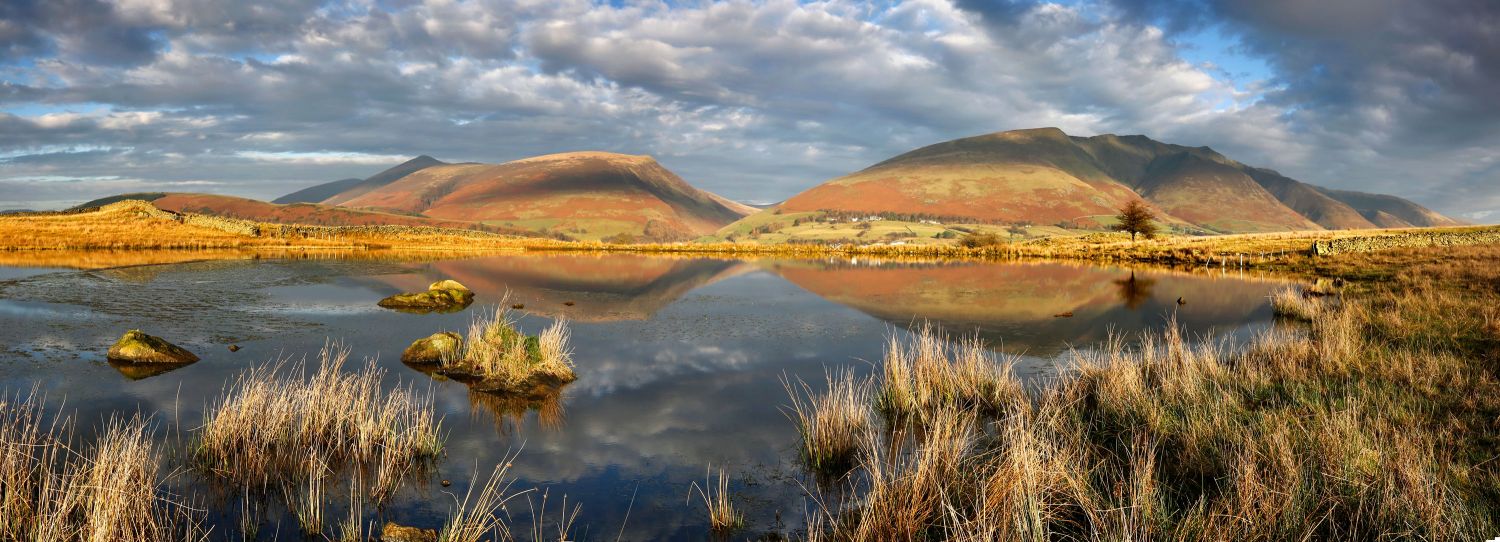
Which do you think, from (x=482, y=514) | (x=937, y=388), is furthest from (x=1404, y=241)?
(x=482, y=514)

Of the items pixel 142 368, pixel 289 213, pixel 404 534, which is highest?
pixel 289 213

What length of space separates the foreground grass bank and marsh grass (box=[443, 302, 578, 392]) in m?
5.26

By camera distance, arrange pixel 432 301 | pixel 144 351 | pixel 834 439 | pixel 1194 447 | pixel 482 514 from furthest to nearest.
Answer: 1. pixel 432 301
2. pixel 144 351
3. pixel 834 439
4. pixel 1194 447
5. pixel 482 514

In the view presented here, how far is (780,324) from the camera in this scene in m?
22.3

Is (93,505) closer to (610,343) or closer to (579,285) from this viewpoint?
(610,343)

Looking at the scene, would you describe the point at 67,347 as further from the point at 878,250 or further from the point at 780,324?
the point at 878,250

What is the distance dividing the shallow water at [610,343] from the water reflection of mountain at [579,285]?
254 mm

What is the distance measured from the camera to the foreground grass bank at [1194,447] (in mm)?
5699

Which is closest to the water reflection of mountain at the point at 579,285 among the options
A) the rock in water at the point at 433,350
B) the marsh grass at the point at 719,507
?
the rock in water at the point at 433,350

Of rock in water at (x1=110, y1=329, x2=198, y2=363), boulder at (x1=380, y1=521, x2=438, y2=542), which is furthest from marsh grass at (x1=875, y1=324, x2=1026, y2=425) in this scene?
rock in water at (x1=110, y1=329, x2=198, y2=363)

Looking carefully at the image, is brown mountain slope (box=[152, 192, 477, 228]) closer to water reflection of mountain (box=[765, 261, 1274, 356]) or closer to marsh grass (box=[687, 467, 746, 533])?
water reflection of mountain (box=[765, 261, 1274, 356])

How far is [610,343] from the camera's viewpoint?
1850 cm

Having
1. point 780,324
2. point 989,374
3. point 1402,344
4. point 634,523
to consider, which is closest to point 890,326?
point 780,324

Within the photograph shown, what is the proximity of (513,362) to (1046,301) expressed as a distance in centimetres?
2415
